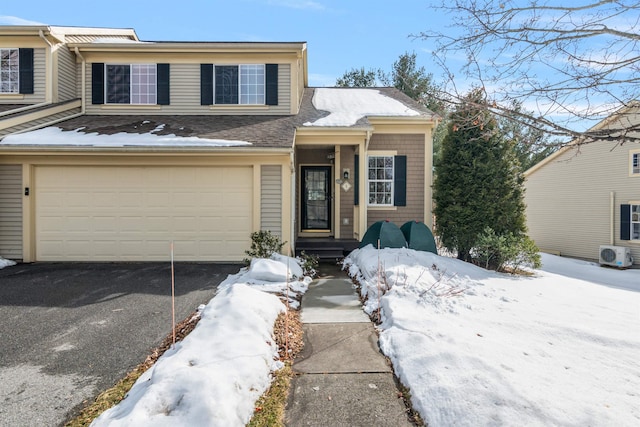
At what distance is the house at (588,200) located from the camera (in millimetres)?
13297

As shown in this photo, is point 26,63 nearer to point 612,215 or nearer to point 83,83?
point 83,83

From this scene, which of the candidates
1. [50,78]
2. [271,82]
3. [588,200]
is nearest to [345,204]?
[271,82]

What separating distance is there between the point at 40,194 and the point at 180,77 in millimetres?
4557

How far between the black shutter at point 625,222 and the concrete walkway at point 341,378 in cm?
1430

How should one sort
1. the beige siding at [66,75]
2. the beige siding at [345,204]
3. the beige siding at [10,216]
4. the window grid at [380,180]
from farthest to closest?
the beige siding at [345,204] → the window grid at [380,180] → the beige siding at [66,75] → the beige siding at [10,216]

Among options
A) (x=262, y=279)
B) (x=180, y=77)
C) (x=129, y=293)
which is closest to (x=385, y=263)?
(x=262, y=279)

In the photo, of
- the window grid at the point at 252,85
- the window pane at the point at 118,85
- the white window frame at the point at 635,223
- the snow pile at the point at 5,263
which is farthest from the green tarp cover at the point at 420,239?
the white window frame at the point at 635,223

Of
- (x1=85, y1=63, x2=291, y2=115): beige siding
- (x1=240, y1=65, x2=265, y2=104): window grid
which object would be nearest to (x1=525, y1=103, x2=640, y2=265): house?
(x1=85, y1=63, x2=291, y2=115): beige siding

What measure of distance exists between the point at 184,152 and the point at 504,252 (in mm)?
7504

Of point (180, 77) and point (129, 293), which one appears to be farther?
point (180, 77)

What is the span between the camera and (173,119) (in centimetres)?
929

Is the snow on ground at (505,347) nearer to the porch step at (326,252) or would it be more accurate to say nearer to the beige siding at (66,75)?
the porch step at (326,252)

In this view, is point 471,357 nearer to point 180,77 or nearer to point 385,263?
point 385,263

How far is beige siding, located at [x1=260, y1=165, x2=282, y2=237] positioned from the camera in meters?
7.95
